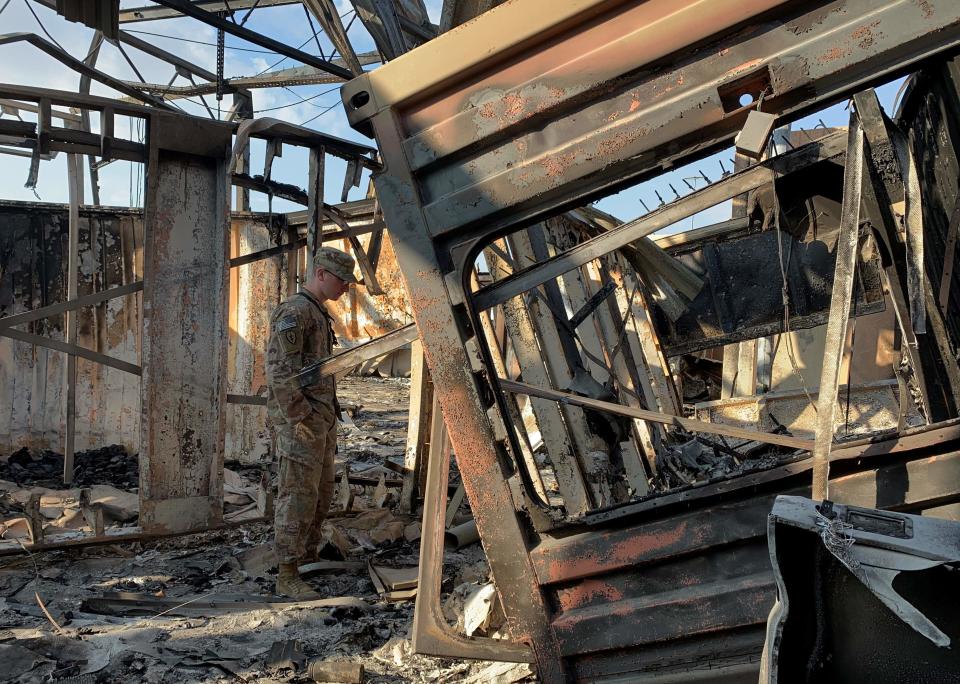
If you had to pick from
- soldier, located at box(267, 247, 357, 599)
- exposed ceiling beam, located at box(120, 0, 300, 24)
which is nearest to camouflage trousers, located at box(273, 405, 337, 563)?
soldier, located at box(267, 247, 357, 599)

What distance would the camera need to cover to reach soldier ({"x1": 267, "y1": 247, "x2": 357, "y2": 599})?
4520 mm

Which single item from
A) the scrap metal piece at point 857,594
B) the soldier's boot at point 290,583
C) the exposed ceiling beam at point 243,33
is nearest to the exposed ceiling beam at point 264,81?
the exposed ceiling beam at point 243,33

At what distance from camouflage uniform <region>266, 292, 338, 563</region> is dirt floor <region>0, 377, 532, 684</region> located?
40 cm

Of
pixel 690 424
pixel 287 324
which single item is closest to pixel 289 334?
pixel 287 324

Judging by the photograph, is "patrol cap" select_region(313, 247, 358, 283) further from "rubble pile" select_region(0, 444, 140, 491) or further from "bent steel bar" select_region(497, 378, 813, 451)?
"rubble pile" select_region(0, 444, 140, 491)

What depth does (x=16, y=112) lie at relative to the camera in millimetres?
7781

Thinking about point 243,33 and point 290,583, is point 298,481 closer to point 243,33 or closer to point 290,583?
point 290,583

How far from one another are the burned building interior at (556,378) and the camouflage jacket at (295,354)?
90cm

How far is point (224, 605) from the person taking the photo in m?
4.21

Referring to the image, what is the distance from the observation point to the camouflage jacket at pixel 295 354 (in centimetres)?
454

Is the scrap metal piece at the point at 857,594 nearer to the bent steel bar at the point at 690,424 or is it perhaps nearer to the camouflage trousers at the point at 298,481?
the bent steel bar at the point at 690,424

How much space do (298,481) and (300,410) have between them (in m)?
0.43

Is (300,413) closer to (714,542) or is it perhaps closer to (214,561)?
(214,561)

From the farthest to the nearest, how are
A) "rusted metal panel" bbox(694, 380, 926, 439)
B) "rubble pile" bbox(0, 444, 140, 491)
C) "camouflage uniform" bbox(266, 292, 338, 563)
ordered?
"rusted metal panel" bbox(694, 380, 926, 439) → "rubble pile" bbox(0, 444, 140, 491) → "camouflage uniform" bbox(266, 292, 338, 563)
